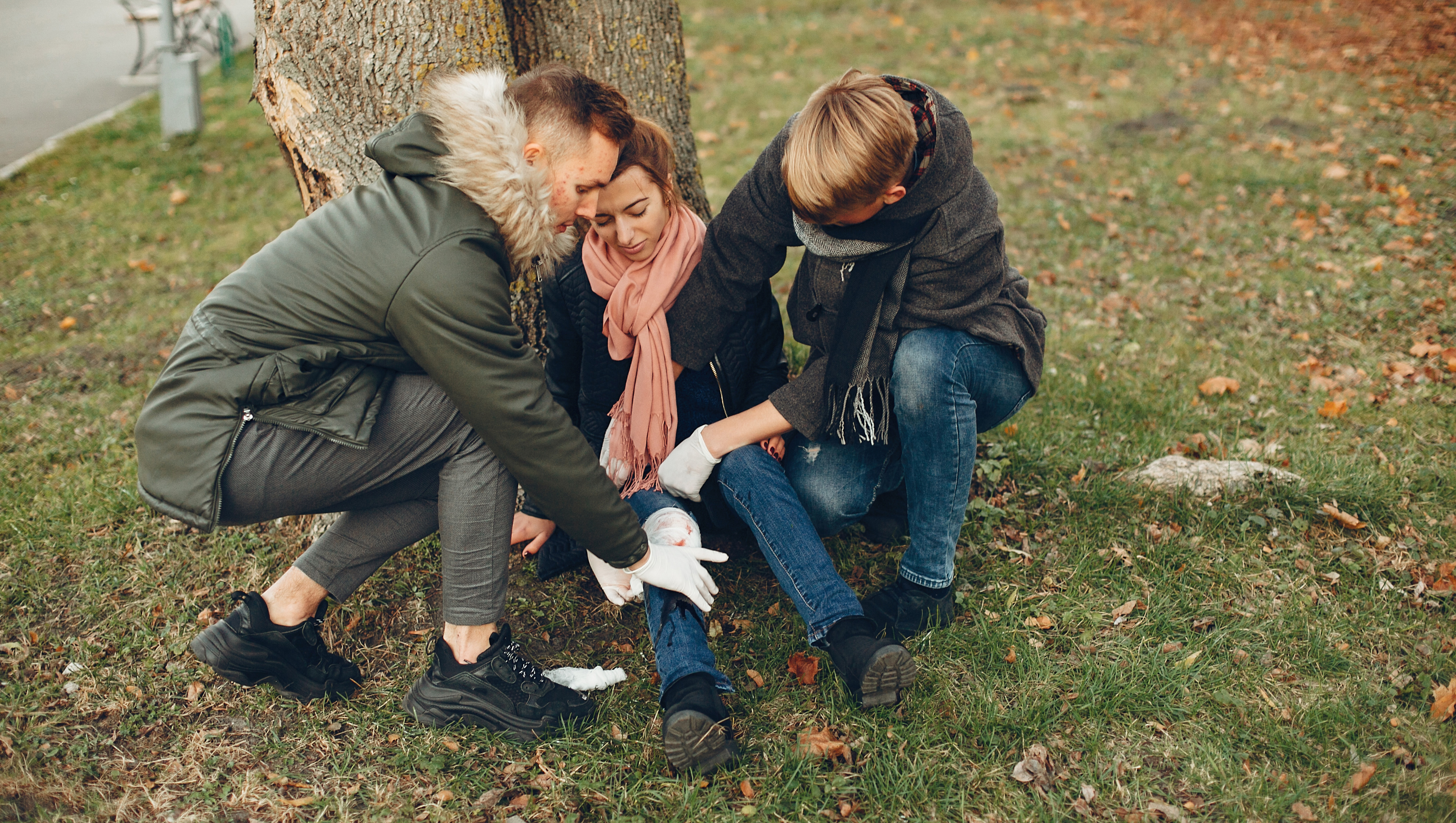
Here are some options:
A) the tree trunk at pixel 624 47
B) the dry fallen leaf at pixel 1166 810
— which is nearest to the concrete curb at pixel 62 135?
the tree trunk at pixel 624 47

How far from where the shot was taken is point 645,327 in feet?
8.68

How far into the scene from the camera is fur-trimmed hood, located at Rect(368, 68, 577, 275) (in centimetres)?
192

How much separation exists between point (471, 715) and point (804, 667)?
905mm

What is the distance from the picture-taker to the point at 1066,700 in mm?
2344

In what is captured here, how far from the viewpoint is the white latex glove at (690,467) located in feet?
8.37

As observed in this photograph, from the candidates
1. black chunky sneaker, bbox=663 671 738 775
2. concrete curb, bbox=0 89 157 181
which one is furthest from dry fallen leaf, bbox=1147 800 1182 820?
concrete curb, bbox=0 89 157 181

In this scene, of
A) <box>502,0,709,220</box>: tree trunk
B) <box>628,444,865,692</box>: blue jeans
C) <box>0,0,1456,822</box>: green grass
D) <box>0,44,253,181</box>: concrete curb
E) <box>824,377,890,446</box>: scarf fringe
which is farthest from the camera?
<box>0,44,253,181</box>: concrete curb

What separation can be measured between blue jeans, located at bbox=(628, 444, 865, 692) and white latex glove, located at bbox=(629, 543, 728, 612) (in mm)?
55

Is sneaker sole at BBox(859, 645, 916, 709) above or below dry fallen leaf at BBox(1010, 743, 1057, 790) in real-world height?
above

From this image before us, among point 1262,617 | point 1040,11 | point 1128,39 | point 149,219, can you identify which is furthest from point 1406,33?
point 149,219

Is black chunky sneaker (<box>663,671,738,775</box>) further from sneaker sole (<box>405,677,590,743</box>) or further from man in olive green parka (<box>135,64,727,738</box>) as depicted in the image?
sneaker sole (<box>405,677,590,743</box>)

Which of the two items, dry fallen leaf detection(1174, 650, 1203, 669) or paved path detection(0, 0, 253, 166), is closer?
dry fallen leaf detection(1174, 650, 1203, 669)

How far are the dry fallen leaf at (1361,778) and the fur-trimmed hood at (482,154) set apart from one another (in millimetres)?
2261

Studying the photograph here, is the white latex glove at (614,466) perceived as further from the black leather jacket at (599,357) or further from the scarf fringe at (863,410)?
the scarf fringe at (863,410)
